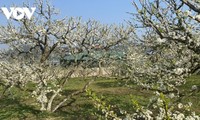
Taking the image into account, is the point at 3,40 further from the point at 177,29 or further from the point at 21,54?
the point at 177,29

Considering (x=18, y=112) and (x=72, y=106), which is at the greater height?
(x=72, y=106)

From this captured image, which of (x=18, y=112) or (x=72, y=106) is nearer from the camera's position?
(x=18, y=112)

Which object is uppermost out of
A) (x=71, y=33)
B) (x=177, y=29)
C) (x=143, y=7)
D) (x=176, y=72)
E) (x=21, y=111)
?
(x=71, y=33)

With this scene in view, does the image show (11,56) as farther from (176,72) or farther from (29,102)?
(176,72)

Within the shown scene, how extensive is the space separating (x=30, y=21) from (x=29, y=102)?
5424mm

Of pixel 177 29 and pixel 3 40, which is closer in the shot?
pixel 177 29

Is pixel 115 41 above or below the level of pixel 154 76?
above

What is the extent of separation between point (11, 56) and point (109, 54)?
19.4 feet

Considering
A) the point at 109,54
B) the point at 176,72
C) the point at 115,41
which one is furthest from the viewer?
the point at 109,54

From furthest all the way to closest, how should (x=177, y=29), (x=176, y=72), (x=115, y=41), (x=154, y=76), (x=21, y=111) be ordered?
1. (x=115, y=41)
2. (x=21, y=111)
3. (x=154, y=76)
4. (x=176, y=72)
5. (x=177, y=29)

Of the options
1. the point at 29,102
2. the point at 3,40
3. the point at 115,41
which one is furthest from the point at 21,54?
the point at 115,41

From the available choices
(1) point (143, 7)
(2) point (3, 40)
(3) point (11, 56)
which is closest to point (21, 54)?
(3) point (11, 56)

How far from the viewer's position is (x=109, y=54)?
2206cm

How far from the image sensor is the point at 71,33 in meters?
18.7
